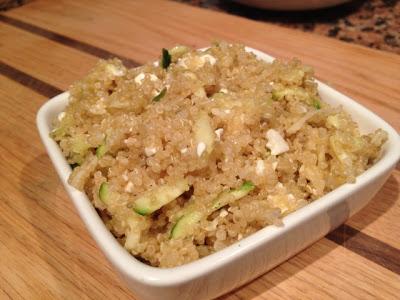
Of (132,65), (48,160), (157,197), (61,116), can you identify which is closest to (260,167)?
(157,197)

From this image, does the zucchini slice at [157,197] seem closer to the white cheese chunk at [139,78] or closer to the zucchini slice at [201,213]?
the zucchini slice at [201,213]

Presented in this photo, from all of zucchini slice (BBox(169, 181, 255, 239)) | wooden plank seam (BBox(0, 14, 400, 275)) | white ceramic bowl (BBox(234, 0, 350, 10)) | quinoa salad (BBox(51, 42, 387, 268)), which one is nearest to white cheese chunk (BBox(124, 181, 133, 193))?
quinoa salad (BBox(51, 42, 387, 268))

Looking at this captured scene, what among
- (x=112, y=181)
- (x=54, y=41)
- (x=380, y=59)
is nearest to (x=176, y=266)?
(x=112, y=181)

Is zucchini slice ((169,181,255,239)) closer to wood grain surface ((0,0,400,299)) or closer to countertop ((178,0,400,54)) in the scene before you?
wood grain surface ((0,0,400,299))

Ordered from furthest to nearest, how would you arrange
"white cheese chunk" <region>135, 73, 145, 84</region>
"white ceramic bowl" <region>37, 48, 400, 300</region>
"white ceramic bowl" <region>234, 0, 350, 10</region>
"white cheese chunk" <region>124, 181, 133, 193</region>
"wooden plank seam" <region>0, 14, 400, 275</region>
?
"white ceramic bowl" <region>234, 0, 350, 10</region> < "white cheese chunk" <region>135, 73, 145, 84</region> < "wooden plank seam" <region>0, 14, 400, 275</region> < "white cheese chunk" <region>124, 181, 133, 193</region> < "white ceramic bowl" <region>37, 48, 400, 300</region>

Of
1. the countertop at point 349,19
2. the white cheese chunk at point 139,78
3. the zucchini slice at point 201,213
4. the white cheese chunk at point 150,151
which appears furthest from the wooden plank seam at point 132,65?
the countertop at point 349,19

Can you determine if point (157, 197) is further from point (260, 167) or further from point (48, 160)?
point (48, 160)
